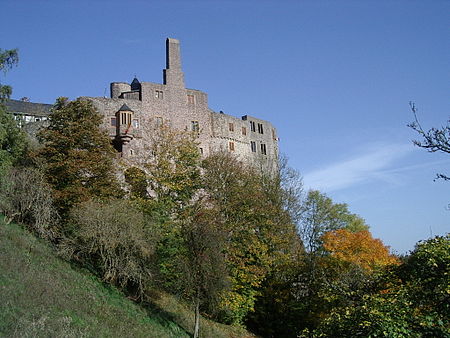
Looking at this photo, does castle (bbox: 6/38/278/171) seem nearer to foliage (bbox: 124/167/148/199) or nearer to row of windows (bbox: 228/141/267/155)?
row of windows (bbox: 228/141/267/155)

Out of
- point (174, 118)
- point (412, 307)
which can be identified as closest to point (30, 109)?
point (174, 118)

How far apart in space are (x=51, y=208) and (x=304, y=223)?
22.0 metres

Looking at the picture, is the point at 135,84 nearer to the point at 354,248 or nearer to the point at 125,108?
the point at 125,108

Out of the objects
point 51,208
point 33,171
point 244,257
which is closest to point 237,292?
point 244,257

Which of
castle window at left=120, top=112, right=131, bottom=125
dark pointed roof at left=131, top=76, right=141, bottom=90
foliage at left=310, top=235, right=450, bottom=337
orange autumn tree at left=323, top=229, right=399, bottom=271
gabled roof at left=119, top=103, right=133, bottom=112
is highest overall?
dark pointed roof at left=131, top=76, right=141, bottom=90

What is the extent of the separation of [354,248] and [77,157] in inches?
759

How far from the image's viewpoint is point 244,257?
3195 centimetres

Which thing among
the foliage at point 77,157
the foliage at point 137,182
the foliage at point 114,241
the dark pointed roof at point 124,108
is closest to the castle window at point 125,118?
the dark pointed roof at point 124,108

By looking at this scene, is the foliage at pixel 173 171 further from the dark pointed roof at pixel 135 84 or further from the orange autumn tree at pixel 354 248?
the dark pointed roof at pixel 135 84

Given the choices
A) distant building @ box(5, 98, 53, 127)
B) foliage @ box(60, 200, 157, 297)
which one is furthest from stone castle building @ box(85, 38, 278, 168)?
foliage @ box(60, 200, 157, 297)

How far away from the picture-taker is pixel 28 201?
25.8 m

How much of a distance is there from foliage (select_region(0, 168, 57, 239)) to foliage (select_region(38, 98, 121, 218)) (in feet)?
4.01

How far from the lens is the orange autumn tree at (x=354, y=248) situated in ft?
102

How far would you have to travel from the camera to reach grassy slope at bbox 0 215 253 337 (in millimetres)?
14820
